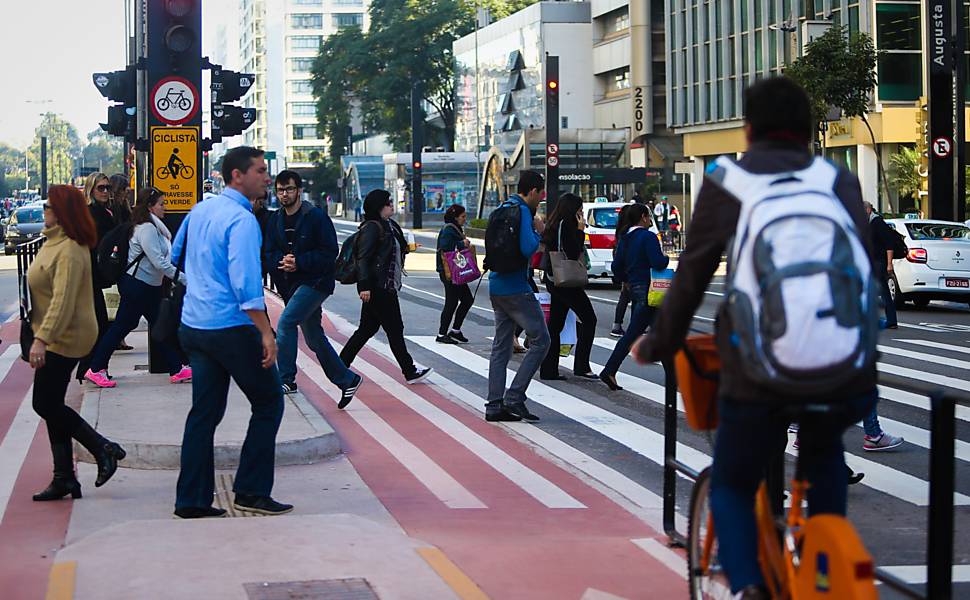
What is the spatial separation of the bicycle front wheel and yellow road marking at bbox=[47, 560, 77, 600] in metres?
2.33

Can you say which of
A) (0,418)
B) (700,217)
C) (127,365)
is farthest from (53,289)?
(127,365)

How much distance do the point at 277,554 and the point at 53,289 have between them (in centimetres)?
237

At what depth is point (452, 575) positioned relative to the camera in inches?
245

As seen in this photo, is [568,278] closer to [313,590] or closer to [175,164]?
[175,164]

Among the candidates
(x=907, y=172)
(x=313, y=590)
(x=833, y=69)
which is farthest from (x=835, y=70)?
(x=313, y=590)

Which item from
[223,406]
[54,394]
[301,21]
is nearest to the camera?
[223,406]

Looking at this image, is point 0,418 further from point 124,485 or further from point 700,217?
point 700,217

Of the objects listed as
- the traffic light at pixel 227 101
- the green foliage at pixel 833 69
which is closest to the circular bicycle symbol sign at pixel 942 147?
the green foliage at pixel 833 69

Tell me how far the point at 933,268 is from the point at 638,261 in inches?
431

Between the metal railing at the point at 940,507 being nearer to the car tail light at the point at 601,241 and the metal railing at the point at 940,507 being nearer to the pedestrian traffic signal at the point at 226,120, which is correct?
the pedestrian traffic signal at the point at 226,120

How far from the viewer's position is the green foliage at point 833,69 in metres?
35.3

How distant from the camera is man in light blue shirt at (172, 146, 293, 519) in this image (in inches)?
288

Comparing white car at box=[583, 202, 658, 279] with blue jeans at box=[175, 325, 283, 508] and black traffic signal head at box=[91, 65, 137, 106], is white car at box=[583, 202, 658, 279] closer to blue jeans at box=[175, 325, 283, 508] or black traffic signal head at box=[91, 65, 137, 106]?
black traffic signal head at box=[91, 65, 137, 106]

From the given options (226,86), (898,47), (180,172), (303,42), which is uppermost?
(303,42)
